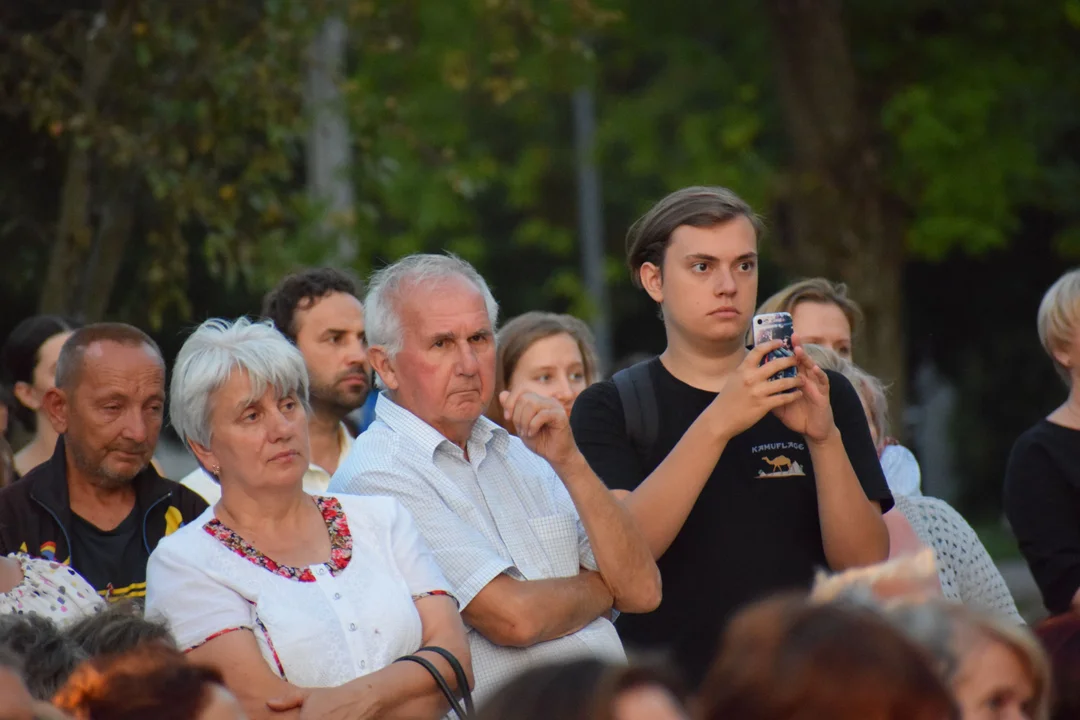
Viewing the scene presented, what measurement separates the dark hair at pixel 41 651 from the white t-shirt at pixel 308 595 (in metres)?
0.40

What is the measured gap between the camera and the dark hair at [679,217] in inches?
179

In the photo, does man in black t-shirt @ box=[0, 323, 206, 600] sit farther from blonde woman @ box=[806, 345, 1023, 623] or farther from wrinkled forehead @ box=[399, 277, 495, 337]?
blonde woman @ box=[806, 345, 1023, 623]

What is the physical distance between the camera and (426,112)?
1742cm

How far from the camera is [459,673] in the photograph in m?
3.95

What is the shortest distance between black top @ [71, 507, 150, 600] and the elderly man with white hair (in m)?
0.64

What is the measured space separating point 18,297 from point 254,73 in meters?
1.90

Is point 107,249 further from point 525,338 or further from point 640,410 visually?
point 640,410

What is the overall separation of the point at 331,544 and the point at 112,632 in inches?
29.7

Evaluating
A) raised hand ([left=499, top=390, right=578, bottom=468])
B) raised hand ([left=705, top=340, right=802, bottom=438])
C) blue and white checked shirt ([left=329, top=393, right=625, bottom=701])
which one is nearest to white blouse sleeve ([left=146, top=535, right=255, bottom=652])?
blue and white checked shirt ([left=329, top=393, right=625, bottom=701])

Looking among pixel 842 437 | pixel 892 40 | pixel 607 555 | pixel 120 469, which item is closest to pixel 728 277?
pixel 842 437

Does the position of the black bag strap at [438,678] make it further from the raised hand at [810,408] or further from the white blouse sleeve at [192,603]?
the raised hand at [810,408]

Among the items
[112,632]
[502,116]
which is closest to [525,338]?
[112,632]

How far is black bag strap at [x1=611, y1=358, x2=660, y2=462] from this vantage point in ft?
14.6

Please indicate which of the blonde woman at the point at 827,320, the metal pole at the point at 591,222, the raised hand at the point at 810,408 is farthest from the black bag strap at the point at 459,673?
the metal pole at the point at 591,222
